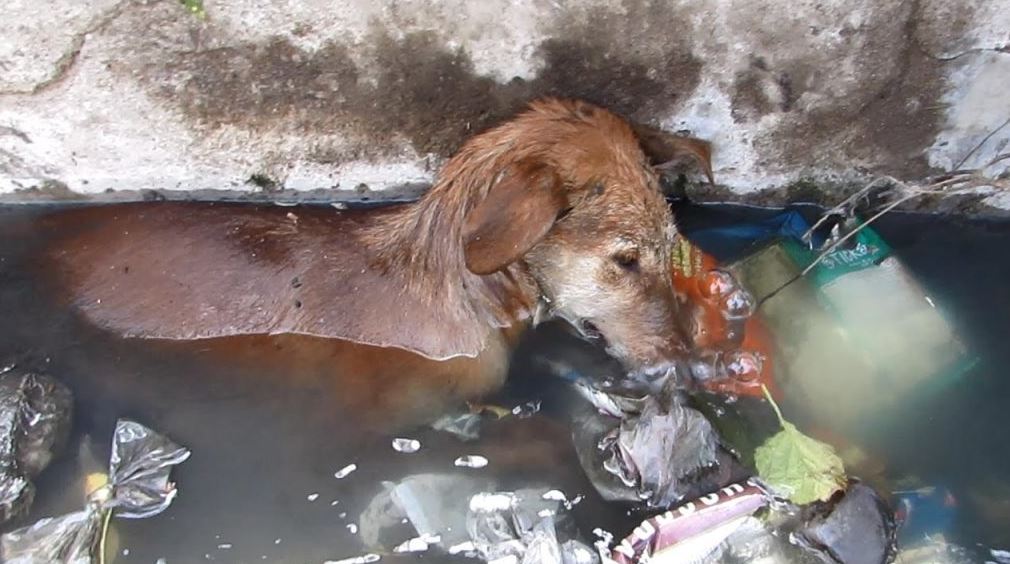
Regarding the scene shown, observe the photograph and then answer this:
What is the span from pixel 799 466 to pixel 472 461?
1.36m

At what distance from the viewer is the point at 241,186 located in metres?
3.92

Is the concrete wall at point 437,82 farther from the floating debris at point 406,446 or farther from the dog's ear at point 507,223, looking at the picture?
the floating debris at point 406,446

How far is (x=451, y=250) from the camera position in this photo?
3621 mm

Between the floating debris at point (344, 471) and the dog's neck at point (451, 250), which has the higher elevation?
the dog's neck at point (451, 250)

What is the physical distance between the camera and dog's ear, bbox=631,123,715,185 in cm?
354

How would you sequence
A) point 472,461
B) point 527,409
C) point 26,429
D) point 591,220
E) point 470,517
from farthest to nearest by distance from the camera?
point 527,409 < point 472,461 < point 470,517 < point 26,429 < point 591,220

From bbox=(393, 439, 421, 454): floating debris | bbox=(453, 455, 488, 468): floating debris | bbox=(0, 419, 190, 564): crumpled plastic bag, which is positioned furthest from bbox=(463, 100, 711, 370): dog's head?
bbox=(0, 419, 190, 564): crumpled plastic bag

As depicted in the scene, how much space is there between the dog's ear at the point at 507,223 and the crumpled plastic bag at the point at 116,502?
1634mm

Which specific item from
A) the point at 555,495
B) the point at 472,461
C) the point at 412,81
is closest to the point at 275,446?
the point at 472,461

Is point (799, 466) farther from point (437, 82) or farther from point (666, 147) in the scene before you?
point (437, 82)

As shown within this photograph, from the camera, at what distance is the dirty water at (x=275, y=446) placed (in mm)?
3688

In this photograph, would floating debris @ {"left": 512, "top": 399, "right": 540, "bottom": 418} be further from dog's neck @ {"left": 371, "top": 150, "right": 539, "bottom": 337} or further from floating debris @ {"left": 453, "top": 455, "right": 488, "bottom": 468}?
dog's neck @ {"left": 371, "top": 150, "right": 539, "bottom": 337}

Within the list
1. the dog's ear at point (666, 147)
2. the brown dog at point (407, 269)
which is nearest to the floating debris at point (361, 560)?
the brown dog at point (407, 269)

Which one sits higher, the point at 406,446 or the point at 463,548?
the point at 406,446
